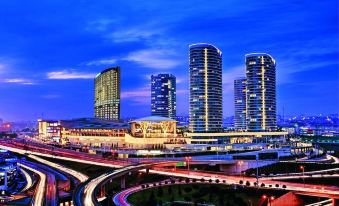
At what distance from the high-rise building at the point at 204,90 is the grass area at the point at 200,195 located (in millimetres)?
94657

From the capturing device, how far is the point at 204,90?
568 ft

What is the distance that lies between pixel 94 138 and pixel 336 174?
108 m

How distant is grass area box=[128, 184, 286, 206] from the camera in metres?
67.4

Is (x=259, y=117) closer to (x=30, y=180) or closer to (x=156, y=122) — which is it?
(x=156, y=122)

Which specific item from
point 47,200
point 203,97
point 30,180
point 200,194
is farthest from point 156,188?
point 203,97

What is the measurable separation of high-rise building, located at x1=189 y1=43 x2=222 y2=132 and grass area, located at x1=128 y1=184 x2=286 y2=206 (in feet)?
311

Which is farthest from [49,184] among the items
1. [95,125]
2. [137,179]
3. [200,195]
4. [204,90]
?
[95,125]

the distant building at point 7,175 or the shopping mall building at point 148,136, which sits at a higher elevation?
the shopping mall building at point 148,136

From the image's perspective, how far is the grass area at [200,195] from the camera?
67438mm

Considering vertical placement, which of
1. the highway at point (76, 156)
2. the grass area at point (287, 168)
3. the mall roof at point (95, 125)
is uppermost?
the mall roof at point (95, 125)

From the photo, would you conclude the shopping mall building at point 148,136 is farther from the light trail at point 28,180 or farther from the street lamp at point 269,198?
the street lamp at point 269,198

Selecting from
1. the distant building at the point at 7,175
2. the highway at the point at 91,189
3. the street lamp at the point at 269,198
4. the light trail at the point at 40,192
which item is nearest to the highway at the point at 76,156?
the light trail at the point at 40,192

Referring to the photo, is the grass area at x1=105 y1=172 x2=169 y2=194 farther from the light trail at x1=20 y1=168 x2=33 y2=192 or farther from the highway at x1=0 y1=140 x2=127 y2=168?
the light trail at x1=20 y1=168 x2=33 y2=192

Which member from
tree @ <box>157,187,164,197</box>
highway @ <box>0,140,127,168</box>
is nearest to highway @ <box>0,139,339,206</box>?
highway @ <box>0,140,127,168</box>
